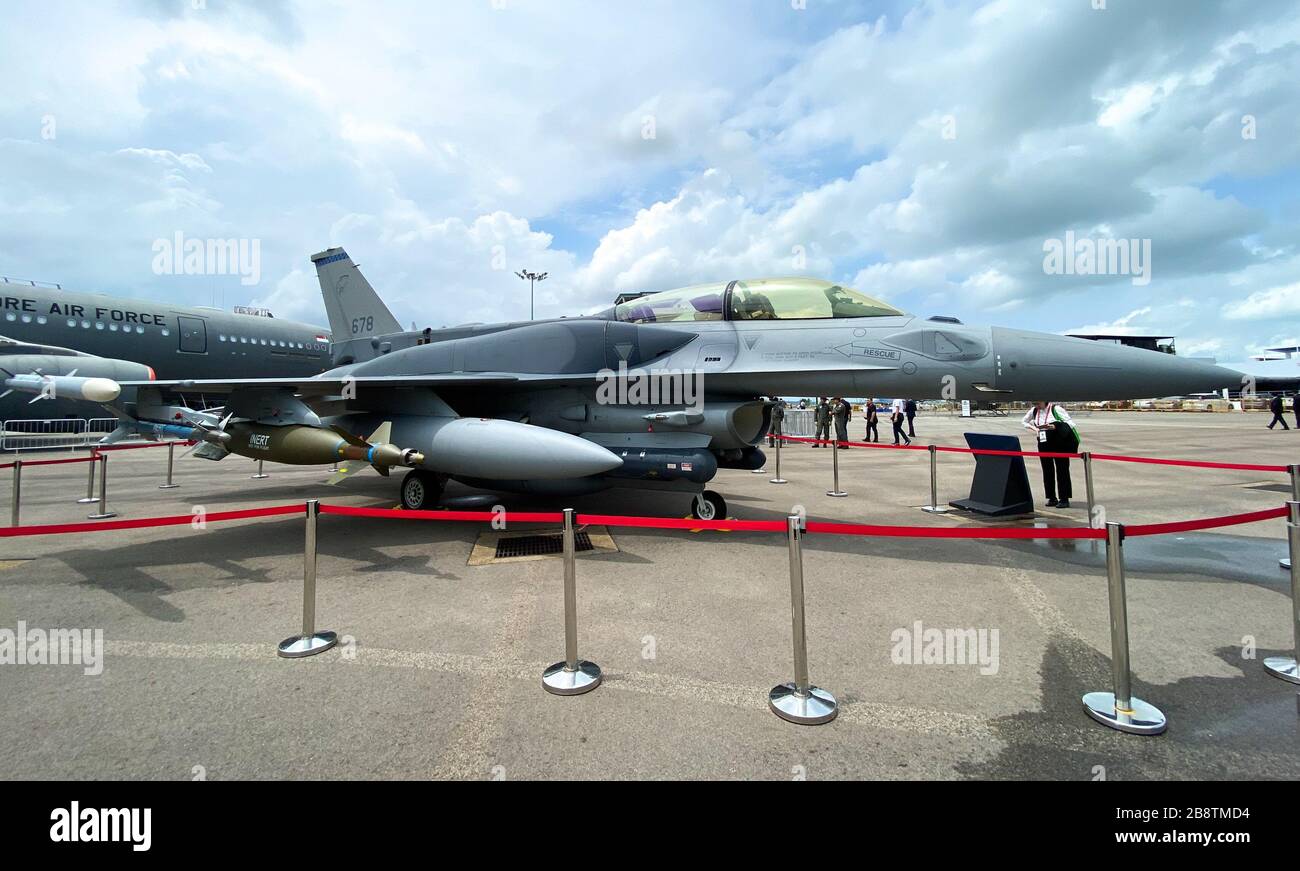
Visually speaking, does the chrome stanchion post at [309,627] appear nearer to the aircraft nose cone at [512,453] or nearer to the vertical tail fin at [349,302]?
the aircraft nose cone at [512,453]

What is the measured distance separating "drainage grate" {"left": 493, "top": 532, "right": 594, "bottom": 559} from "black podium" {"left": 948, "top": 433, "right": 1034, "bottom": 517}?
5.18 meters

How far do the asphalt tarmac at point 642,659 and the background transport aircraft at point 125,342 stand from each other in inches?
467

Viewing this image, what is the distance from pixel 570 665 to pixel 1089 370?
5.33m

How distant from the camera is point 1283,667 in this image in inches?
116

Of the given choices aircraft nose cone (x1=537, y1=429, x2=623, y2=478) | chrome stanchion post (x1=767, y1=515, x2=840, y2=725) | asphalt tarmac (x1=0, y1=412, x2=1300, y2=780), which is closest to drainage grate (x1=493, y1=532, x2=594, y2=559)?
asphalt tarmac (x1=0, y1=412, x2=1300, y2=780)

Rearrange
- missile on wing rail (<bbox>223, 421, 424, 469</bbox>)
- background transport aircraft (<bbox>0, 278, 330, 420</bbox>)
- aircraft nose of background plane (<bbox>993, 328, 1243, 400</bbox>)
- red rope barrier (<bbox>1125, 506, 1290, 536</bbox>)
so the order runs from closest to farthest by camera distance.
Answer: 1. red rope barrier (<bbox>1125, 506, 1290, 536</bbox>)
2. aircraft nose of background plane (<bbox>993, 328, 1243, 400</bbox>)
3. missile on wing rail (<bbox>223, 421, 424, 469</bbox>)
4. background transport aircraft (<bbox>0, 278, 330, 420</bbox>)

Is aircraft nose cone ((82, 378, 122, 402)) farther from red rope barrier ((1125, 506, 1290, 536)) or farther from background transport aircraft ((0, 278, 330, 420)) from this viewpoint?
background transport aircraft ((0, 278, 330, 420))

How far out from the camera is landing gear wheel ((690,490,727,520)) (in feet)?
19.9

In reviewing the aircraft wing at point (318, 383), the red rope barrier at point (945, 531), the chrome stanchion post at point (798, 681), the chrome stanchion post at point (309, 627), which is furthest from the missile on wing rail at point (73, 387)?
the red rope barrier at point (945, 531)

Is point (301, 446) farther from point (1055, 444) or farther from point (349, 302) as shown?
point (1055, 444)

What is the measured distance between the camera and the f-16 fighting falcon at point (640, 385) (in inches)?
203
